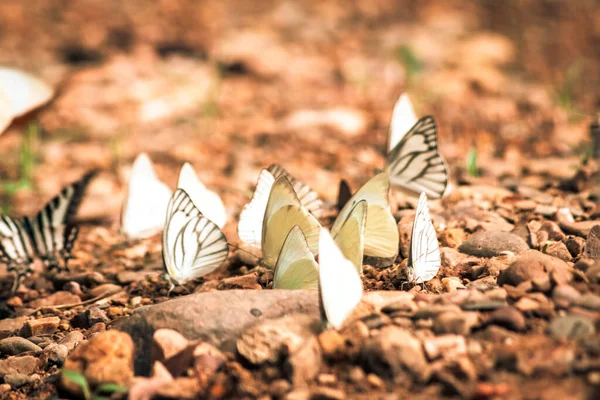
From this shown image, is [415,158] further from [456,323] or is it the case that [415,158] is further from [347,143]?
[347,143]

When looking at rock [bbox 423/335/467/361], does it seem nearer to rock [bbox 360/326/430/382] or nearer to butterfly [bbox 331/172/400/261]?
rock [bbox 360/326/430/382]

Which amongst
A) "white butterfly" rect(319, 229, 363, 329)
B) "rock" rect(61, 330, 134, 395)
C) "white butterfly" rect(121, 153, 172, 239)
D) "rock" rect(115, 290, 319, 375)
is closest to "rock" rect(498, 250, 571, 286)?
"white butterfly" rect(319, 229, 363, 329)

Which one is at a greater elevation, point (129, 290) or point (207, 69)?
point (207, 69)

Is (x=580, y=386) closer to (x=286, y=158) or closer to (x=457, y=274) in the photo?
(x=457, y=274)

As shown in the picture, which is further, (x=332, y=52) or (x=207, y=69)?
(x=332, y=52)

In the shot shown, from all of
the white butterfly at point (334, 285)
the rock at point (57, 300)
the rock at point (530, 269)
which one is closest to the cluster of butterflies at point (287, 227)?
the white butterfly at point (334, 285)

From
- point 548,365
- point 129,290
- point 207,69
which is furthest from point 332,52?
point 548,365

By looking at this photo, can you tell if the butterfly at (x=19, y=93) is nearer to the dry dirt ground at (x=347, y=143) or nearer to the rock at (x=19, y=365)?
the dry dirt ground at (x=347, y=143)
